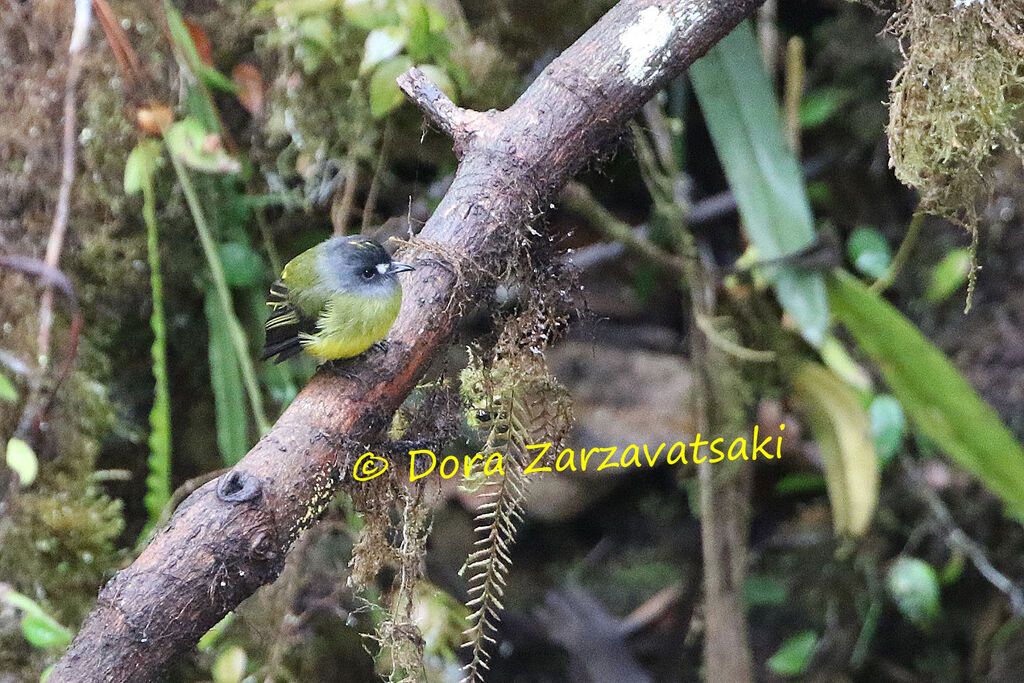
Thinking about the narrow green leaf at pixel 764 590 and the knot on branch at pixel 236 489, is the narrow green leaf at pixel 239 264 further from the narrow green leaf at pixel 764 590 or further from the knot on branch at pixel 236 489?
the narrow green leaf at pixel 764 590

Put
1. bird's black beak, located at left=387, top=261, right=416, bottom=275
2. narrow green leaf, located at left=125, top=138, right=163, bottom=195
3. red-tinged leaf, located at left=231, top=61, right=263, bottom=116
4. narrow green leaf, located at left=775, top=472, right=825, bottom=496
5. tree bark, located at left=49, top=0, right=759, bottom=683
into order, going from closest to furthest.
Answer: tree bark, located at left=49, top=0, right=759, bottom=683 → bird's black beak, located at left=387, top=261, right=416, bottom=275 → narrow green leaf, located at left=125, top=138, right=163, bottom=195 → red-tinged leaf, located at left=231, top=61, right=263, bottom=116 → narrow green leaf, located at left=775, top=472, right=825, bottom=496

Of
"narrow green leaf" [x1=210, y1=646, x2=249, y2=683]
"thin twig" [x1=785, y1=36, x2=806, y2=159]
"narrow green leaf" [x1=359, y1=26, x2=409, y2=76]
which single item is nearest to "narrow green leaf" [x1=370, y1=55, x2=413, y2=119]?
"narrow green leaf" [x1=359, y1=26, x2=409, y2=76]

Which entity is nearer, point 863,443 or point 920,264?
point 863,443

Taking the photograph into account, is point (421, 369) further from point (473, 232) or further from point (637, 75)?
point (637, 75)

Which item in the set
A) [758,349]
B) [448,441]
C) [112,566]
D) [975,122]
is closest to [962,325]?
[758,349]

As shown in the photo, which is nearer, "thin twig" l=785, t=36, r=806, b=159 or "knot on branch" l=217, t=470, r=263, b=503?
"knot on branch" l=217, t=470, r=263, b=503

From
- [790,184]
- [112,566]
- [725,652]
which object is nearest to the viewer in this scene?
[112,566]

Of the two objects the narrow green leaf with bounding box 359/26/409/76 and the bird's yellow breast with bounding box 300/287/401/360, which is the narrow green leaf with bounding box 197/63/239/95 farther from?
the bird's yellow breast with bounding box 300/287/401/360
